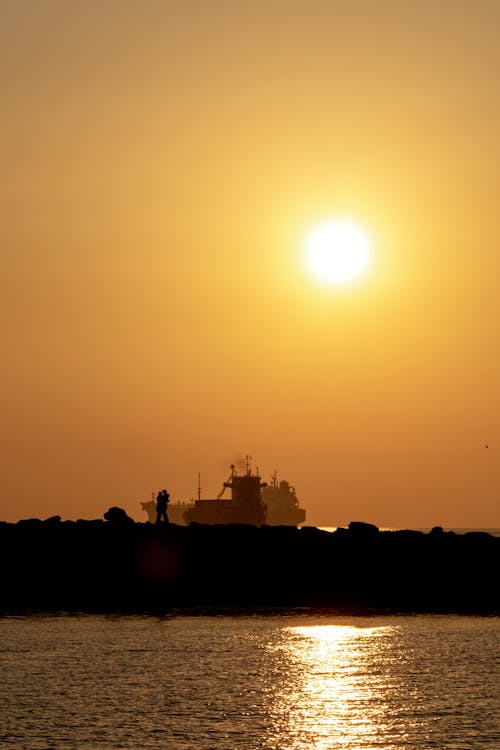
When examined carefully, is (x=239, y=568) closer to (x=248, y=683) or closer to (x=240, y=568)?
(x=240, y=568)

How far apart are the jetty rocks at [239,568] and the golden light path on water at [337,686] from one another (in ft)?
39.7

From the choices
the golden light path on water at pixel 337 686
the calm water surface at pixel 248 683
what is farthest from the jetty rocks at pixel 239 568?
the golden light path on water at pixel 337 686

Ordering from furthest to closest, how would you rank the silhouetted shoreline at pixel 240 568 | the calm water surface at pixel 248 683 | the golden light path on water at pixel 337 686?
the silhouetted shoreline at pixel 240 568, the golden light path on water at pixel 337 686, the calm water surface at pixel 248 683

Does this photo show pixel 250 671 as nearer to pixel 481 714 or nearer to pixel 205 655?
pixel 205 655

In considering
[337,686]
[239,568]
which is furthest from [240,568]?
[337,686]

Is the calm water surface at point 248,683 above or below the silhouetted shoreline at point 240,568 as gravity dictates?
below

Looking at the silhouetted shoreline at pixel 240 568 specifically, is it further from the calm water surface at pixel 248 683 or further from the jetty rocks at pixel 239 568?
the calm water surface at pixel 248 683

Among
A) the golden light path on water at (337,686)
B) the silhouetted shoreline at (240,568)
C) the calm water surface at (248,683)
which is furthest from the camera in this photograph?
the silhouetted shoreline at (240,568)

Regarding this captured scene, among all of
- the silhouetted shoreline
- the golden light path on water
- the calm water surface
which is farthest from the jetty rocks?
the golden light path on water

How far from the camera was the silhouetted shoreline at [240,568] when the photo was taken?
68.2 m

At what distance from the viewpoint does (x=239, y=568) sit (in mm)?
74562

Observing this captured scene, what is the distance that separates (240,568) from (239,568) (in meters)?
0.09

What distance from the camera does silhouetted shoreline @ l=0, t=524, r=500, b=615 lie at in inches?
2687

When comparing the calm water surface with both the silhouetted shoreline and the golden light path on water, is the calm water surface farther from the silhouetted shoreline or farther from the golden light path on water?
the silhouetted shoreline
